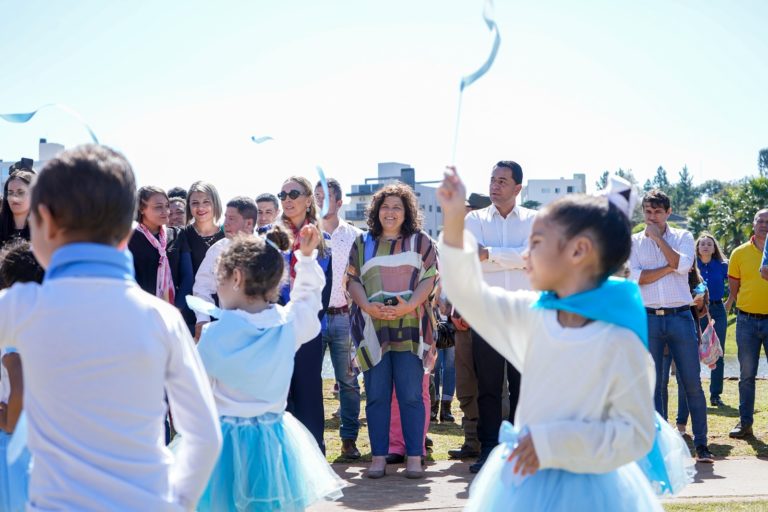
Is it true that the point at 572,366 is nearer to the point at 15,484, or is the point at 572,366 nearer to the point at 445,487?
the point at 15,484

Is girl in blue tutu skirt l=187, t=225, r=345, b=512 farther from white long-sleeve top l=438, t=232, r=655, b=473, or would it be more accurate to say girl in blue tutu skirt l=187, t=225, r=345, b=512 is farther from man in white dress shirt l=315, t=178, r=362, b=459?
man in white dress shirt l=315, t=178, r=362, b=459

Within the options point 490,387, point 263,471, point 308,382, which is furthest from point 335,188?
point 263,471

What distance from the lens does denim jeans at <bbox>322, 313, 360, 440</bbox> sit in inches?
328

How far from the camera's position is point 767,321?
955 cm

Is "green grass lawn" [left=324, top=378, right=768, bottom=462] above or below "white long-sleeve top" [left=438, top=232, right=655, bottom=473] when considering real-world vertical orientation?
below

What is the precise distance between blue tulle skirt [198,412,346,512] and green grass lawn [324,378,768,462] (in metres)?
3.59

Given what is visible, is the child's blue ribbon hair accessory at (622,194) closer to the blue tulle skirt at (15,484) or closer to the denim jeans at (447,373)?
the blue tulle skirt at (15,484)

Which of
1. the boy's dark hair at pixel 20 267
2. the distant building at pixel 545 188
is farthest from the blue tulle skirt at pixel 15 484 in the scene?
the distant building at pixel 545 188

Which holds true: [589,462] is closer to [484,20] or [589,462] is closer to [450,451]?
[484,20]

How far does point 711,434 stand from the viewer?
945 centimetres

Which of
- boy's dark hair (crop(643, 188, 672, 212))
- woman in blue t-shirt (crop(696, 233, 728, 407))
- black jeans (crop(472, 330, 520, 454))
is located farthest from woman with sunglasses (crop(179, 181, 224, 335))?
woman in blue t-shirt (crop(696, 233, 728, 407))

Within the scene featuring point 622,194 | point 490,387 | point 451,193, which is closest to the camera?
point 451,193

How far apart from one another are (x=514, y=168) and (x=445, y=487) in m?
2.82

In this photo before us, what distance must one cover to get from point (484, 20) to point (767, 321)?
7.81m
